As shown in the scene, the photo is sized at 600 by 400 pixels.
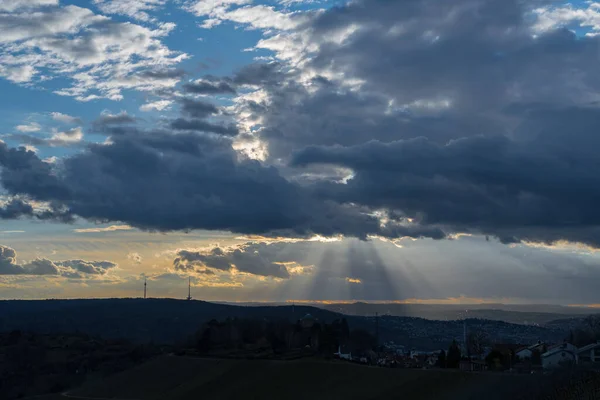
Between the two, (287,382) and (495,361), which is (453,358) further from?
(287,382)

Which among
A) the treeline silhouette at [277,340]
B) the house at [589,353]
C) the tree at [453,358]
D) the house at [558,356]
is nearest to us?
the house at [558,356]

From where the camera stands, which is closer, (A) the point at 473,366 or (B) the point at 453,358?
(A) the point at 473,366

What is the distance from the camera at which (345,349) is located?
505ft

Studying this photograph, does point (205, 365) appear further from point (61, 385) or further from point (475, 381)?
point (475, 381)

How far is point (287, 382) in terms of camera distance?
348 ft

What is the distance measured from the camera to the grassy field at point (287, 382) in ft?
284

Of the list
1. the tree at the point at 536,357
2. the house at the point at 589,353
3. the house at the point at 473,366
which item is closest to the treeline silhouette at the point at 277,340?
the house at the point at 473,366

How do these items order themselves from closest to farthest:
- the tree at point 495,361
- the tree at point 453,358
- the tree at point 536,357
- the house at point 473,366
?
1. the house at point 473,366
2. the tree at point 495,361
3. the tree at point 536,357
4. the tree at point 453,358

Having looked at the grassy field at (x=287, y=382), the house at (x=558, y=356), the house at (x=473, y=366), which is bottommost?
the grassy field at (x=287, y=382)

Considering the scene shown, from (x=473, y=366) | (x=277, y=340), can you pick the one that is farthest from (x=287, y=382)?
(x=277, y=340)

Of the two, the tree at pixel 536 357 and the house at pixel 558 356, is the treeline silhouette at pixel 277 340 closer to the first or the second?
the tree at pixel 536 357

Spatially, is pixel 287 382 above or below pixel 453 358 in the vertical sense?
below

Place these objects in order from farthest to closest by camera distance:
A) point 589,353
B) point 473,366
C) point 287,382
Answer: point 589,353, point 473,366, point 287,382

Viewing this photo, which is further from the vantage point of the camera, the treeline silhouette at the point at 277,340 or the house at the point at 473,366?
the treeline silhouette at the point at 277,340
